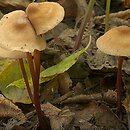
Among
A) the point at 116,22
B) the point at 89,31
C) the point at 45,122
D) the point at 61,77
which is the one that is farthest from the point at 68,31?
the point at 45,122

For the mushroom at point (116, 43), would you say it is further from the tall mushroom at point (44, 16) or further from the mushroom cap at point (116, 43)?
the tall mushroom at point (44, 16)

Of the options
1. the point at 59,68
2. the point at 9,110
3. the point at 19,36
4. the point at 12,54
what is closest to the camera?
the point at 19,36

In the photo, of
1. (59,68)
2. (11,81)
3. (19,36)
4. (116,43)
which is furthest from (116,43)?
(11,81)

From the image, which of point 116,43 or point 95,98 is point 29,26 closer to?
point 116,43

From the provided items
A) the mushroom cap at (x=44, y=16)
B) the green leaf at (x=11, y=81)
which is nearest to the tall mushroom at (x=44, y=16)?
the mushroom cap at (x=44, y=16)

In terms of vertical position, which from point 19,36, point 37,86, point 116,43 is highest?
point 19,36

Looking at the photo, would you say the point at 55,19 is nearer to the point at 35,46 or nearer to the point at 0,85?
A: the point at 35,46
